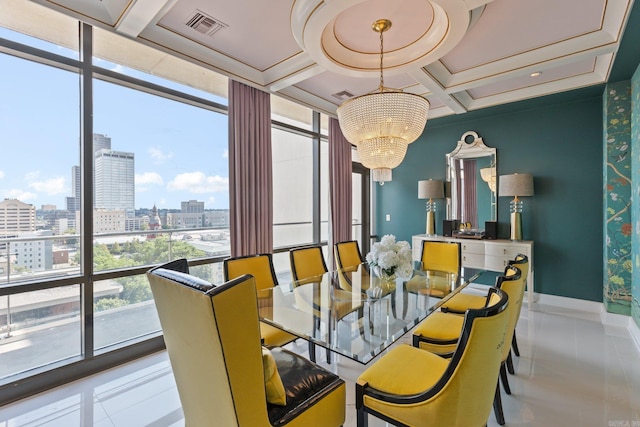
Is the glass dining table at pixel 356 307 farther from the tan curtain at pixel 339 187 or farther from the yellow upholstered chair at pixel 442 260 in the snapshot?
the tan curtain at pixel 339 187

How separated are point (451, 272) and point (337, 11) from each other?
106 inches

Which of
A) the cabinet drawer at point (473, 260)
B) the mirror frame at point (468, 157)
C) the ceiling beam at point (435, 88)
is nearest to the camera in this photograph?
the ceiling beam at point (435, 88)

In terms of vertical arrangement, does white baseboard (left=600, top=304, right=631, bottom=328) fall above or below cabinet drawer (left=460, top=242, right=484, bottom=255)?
below

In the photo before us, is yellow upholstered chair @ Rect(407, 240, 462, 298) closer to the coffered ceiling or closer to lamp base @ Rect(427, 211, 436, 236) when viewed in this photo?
lamp base @ Rect(427, 211, 436, 236)

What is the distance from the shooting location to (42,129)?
254 cm

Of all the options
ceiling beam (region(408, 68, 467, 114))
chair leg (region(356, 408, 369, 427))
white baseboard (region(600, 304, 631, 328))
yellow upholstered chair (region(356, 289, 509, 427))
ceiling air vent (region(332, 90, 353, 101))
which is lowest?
white baseboard (region(600, 304, 631, 328))

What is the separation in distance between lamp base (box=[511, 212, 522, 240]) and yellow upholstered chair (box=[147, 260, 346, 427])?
13.3 ft

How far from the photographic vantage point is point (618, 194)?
352 centimetres

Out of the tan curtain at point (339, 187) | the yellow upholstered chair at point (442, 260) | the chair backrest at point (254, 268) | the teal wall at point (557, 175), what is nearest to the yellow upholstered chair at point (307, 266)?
the chair backrest at point (254, 268)

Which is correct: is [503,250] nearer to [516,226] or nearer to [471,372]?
[516,226]

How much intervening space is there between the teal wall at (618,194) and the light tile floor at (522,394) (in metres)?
0.75

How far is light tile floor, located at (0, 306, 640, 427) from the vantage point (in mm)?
1997

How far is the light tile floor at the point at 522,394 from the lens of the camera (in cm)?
200

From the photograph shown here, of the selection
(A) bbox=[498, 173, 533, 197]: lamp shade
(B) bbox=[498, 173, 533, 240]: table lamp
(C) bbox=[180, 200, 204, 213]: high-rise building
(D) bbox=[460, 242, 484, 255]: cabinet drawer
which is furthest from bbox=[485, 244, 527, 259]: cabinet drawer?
(C) bbox=[180, 200, 204, 213]: high-rise building
